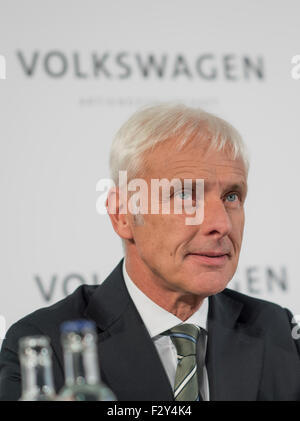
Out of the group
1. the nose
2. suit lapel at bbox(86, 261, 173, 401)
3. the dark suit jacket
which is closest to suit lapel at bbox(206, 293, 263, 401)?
the dark suit jacket

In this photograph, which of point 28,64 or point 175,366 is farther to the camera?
point 28,64

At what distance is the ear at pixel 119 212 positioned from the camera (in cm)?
153

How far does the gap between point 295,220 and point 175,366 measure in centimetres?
77

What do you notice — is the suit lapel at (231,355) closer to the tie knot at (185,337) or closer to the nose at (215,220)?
the tie knot at (185,337)

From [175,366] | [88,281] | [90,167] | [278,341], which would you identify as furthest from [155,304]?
[90,167]

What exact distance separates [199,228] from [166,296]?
204mm

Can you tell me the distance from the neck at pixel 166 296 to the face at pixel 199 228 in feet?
0.06

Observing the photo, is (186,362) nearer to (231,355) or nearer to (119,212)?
(231,355)

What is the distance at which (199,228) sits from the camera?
1.36 meters

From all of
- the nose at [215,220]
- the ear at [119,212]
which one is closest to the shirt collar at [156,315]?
the ear at [119,212]
